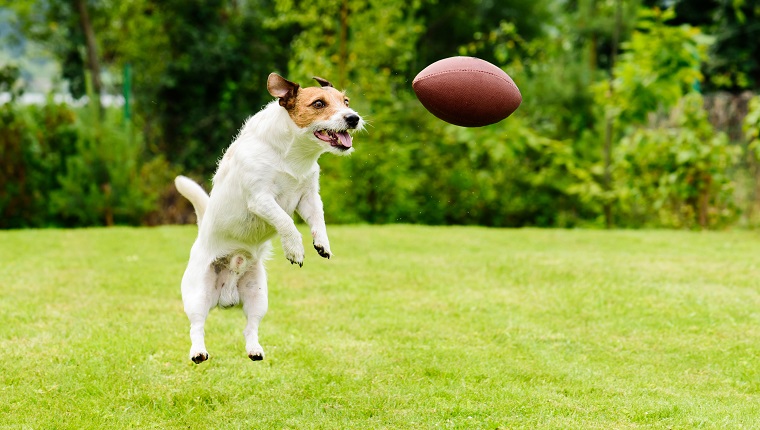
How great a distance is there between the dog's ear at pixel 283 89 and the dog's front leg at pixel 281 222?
48 centimetres

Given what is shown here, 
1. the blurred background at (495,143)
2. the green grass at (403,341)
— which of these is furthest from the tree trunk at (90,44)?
the green grass at (403,341)

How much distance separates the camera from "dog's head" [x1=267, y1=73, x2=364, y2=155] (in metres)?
4.09

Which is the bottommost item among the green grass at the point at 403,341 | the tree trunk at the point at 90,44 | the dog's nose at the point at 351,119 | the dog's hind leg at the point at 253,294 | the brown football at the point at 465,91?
the green grass at the point at 403,341

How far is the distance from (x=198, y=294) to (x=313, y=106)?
3.86 feet

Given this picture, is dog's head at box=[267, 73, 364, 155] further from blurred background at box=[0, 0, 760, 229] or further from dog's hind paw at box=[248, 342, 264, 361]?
blurred background at box=[0, 0, 760, 229]

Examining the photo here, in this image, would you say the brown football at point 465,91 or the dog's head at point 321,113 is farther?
the brown football at point 465,91

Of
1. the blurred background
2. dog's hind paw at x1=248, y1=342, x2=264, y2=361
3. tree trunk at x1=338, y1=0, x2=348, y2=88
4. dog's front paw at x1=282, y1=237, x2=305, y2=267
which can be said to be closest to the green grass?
dog's hind paw at x1=248, y1=342, x2=264, y2=361

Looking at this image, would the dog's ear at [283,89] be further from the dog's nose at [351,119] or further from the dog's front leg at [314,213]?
the dog's front leg at [314,213]

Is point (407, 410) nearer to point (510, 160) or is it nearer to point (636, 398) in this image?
point (636, 398)

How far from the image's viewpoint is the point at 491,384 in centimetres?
519

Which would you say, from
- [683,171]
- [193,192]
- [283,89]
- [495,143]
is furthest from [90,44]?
[283,89]

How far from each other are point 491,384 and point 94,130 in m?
8.93

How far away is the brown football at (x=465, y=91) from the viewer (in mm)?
5078

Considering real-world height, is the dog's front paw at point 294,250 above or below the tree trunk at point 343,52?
below
